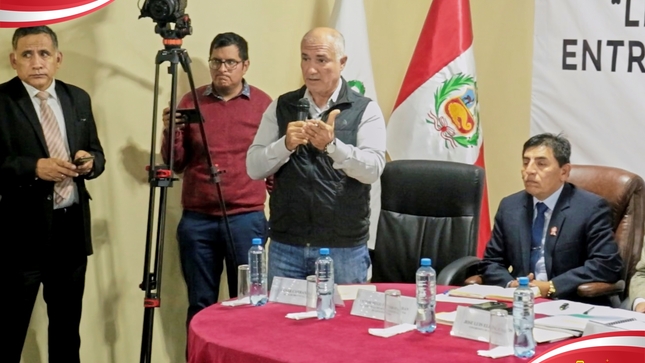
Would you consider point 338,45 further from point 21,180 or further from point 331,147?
point 21,180

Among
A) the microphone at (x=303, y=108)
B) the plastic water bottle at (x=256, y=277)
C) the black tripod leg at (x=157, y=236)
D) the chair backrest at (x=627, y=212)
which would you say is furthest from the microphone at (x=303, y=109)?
the chair backrest at (x=627, y=212)

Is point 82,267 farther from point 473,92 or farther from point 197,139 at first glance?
point 473,92

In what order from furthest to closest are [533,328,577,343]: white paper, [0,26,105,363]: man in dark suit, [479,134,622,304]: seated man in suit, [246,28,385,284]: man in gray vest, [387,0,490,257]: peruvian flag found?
[387,0,490,257]: peruvian flag → [0,26,105,363]: man in dark suit → [479,134,622,304]: seated man in suit → [246,28,385,284]: man in gray vest → [533,328,577,343]: white paper

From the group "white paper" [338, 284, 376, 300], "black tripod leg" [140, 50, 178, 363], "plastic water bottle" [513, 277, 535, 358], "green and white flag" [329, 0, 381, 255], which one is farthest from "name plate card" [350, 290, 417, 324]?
"green and white flag" [329, 0, 381, 255]

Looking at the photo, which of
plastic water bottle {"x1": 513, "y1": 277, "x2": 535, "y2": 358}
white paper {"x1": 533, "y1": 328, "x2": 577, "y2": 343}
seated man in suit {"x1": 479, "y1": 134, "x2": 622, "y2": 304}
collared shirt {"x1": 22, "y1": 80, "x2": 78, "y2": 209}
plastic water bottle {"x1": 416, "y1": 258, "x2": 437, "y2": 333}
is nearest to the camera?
plastic water bottle {"x1": 513, "y1": 277, "x2": 535, "y2": 358}

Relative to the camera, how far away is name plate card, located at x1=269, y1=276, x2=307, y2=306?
2.55 metres

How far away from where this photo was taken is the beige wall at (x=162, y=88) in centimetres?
387

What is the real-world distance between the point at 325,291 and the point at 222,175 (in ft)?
5.37

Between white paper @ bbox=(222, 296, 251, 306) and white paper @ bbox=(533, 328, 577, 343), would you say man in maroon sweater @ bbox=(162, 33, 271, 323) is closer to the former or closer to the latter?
white paper @ bbox=(222, 296, 251, 306)

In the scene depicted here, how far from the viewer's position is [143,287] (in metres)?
3.42

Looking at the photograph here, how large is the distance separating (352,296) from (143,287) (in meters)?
1.14

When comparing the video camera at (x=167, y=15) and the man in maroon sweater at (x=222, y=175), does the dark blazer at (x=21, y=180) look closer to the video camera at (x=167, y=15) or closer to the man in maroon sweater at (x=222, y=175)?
the video camera at (x=167, y=15)

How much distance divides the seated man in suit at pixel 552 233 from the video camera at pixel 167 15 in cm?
149

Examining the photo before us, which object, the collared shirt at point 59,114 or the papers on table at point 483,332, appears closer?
the papers on table at point 483,332
